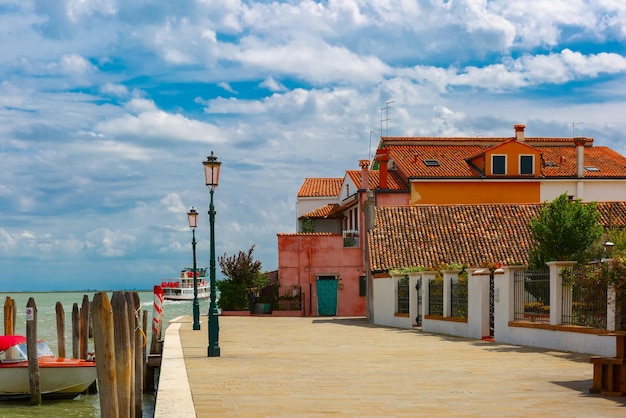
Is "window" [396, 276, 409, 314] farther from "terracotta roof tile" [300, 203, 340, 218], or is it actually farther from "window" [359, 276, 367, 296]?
"terracotta roof tile" [300, 203, 340, 218]

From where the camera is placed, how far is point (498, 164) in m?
47.4

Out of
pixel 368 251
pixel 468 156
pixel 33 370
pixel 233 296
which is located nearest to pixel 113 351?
pixel 33 370

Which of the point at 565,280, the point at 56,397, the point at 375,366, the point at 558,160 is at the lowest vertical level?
the point at 56,397

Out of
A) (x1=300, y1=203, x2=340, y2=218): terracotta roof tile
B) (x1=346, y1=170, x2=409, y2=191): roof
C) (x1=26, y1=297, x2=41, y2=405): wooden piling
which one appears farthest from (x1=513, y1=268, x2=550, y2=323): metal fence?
(x1=300, y1=203, x2=340, y2=218): terracotta roof tile

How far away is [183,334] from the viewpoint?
90.9 ft

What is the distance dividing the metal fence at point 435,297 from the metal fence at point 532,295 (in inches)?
236

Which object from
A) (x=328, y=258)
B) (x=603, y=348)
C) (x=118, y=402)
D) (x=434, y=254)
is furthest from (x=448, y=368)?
(x=328, y=258)

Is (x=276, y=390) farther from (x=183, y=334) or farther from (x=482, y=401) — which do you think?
(x=183, y=334)

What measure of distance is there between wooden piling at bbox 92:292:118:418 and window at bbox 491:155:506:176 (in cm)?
3951

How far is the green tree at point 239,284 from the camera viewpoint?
46875mm

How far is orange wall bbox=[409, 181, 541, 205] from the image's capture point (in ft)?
153

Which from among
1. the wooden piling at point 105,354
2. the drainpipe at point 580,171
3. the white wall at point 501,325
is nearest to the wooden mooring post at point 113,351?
the wooden piling at point 105,354

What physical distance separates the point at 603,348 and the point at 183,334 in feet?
48.1

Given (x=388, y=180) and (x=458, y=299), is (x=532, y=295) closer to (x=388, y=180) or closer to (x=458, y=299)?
(x=458, y=299)
